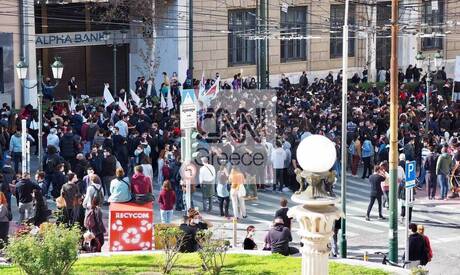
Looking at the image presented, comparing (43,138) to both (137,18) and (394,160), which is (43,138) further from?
(137,18)

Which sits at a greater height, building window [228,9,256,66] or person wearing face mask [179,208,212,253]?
building window [228,9,256,66]

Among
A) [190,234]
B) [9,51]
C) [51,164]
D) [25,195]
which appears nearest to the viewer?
[190,234]

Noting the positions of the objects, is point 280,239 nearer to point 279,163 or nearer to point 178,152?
point 178,152

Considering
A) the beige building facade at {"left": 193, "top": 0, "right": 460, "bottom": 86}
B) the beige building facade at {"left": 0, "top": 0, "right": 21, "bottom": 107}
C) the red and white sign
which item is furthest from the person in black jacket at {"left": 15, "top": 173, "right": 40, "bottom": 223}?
the beige building facade at {"left": 193, "top": 0, "right": 460, "bottom": 86}

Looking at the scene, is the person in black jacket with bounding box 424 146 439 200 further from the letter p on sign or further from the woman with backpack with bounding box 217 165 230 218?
the letter p on sign

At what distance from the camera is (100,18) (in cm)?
4788

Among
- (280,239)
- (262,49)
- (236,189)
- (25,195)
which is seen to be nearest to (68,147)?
(236,189)

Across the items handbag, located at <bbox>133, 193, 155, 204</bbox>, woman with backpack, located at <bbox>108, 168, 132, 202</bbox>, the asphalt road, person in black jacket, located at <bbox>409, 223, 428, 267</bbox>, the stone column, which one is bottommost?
the asphalt road

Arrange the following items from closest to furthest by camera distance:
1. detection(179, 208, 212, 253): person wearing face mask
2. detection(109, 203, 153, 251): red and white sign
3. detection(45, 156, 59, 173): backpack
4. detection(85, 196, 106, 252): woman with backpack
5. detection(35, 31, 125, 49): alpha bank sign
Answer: detection(179, 208, 212, 253): person wearing face mask
detection(109, 203, 153, 251): red and white sign
detection(85, 196, 106, 252): woman with backpack
detection(45, 156, 59, 173): backpack
detection(35, 31, 125, 49): alpha bank sign

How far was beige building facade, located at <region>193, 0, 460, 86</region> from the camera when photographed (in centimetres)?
5003

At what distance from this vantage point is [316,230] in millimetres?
10039

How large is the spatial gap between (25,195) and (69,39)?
81.1 ft

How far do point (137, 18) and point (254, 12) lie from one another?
5914mm

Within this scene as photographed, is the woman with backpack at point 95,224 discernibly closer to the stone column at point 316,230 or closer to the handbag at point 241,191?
the handbag at point 241,191
